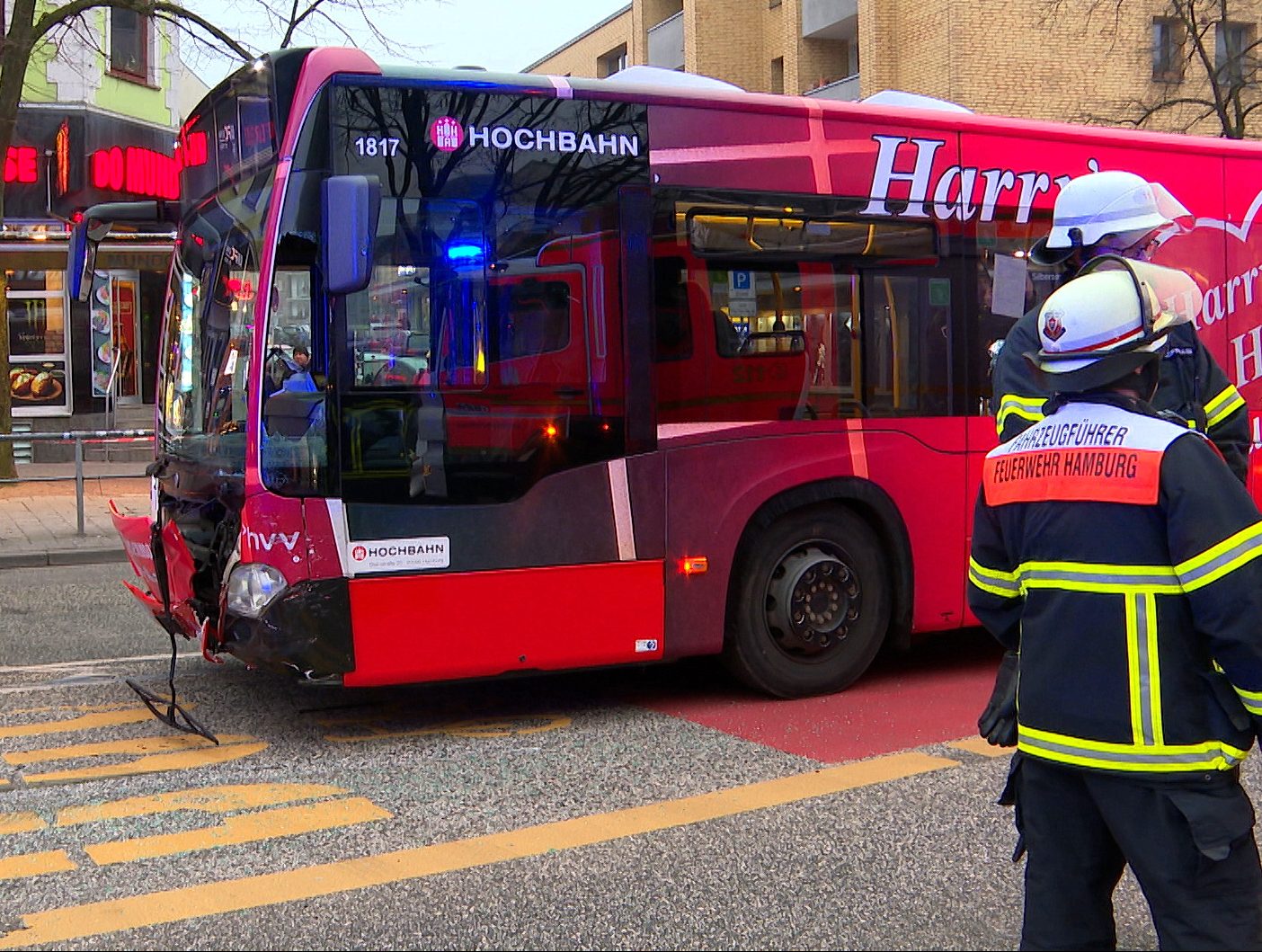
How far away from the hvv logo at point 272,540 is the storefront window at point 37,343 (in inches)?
776

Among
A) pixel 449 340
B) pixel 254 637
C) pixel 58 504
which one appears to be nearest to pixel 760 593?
pixel 449 340

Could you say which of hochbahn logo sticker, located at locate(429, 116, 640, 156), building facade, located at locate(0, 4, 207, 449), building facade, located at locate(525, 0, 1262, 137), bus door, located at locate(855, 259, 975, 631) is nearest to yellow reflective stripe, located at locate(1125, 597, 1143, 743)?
hochbahn logo sticker, located at locate(429, 116, 640, 156)

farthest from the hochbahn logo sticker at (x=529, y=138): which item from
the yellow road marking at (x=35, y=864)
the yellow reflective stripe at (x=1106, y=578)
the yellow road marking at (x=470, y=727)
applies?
the yellow reflective stripe at (x=1106, y=578)

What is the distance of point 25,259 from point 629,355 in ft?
46.6

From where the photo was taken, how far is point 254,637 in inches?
228

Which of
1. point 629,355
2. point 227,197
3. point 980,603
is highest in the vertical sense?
point 227,197

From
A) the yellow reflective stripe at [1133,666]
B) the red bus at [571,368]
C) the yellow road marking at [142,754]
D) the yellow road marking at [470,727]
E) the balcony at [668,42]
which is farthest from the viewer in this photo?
the balcony at [668,42]

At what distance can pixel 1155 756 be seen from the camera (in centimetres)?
271

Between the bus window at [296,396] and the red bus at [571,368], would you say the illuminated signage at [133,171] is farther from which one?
the bus window at [296,396]

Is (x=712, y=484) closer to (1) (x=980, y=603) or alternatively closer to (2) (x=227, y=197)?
(2) (x=227, y=197)

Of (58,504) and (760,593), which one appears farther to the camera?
(58,504)

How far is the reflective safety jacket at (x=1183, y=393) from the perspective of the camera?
5.04 meters

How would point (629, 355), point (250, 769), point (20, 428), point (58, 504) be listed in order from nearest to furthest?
point (250, 769) < point (629, 355) < point (58, 504) < point (20, 428)

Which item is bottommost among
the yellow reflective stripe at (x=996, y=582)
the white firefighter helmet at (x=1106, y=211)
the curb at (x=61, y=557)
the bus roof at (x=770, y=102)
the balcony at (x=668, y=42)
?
the curb at (x=61, y=557)
